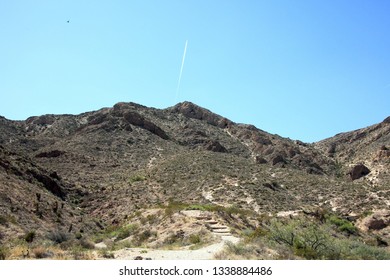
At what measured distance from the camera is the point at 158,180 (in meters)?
47.9

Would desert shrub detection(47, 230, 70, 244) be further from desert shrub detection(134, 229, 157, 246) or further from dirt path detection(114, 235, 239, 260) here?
dirt path detection(114, 235, 239, 260)

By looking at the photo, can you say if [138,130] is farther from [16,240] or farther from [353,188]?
[16,240]

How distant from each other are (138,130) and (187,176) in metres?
31.6

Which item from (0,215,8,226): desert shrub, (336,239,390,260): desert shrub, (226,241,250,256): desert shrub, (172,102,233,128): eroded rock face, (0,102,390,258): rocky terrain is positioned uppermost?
(172,102,233,128): eroded rock face

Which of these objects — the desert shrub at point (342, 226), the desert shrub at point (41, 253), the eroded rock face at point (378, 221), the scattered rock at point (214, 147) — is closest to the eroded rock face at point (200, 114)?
the scattered rock at point (214, 147)

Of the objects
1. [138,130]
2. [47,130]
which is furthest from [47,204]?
[47,130]

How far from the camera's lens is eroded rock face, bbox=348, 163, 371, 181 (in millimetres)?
63344

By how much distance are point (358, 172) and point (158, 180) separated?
3635 centimetres

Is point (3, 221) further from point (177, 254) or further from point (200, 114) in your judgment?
point (200, 114)

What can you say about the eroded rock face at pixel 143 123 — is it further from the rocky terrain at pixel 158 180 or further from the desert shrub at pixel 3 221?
the desert shrub at pixel 3 221

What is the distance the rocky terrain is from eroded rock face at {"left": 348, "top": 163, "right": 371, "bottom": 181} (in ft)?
0.60

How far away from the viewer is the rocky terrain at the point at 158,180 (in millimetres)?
26469

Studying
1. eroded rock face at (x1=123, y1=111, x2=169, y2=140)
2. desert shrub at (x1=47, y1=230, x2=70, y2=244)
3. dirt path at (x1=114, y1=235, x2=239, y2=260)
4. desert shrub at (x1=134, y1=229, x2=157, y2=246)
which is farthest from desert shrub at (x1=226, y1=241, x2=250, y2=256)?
eroded rock face at (x1=123, y1=111, x2=169, y2=140)

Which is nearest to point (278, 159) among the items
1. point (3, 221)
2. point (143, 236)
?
point (143, 236)
